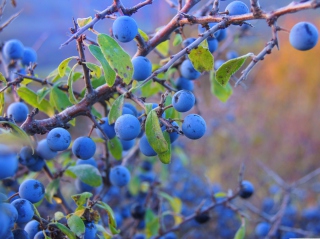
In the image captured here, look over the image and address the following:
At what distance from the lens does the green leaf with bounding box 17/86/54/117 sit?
1173 mm

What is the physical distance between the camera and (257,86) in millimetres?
7145

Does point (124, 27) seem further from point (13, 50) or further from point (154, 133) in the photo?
point (13, 50)

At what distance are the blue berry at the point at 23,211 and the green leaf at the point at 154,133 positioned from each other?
324mm

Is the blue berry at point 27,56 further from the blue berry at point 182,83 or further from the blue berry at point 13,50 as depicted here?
the blue berry at point 182,83

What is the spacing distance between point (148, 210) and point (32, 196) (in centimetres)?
82

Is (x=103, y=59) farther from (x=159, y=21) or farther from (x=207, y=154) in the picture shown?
(x=159, y=21)

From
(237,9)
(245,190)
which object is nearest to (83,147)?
(237,9)

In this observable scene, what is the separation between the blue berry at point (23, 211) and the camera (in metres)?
0.89

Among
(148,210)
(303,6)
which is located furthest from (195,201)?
(303,6)

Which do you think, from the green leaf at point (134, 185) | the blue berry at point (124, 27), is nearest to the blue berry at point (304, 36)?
the blue berry at point (124, 27)

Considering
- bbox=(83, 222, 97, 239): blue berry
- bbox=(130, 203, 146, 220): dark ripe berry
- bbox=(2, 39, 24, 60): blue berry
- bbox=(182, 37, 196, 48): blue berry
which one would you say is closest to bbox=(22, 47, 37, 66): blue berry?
bbox=(2, 39, 24, 60): blue berry

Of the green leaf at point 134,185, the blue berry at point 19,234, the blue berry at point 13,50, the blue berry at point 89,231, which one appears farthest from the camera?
the green leaf at point 134,185

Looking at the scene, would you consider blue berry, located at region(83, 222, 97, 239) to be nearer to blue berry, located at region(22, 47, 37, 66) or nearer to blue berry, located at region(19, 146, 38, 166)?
blue berry, located at region(19, 146, 38, 166)

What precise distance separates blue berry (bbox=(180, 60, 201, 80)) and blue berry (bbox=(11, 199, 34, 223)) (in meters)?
0.67
